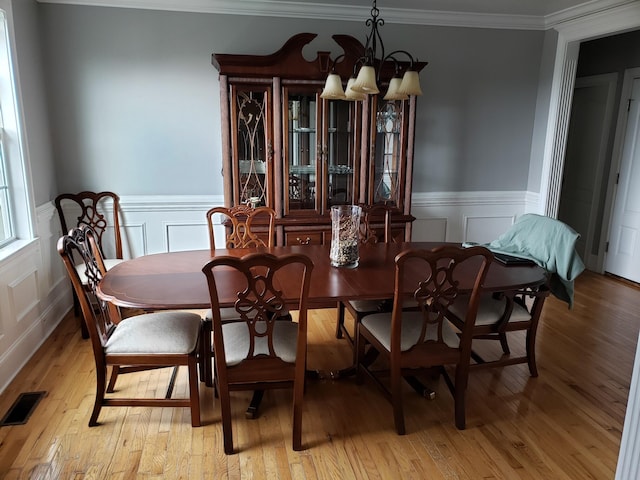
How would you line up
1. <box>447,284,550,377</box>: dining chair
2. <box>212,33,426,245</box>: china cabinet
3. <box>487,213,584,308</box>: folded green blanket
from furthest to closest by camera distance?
1. <box>212,33,426,245</box>: china cabinet
2. <box>487,213,584,308</box>: folded green blanket
3. <box>447,284,550,377</box>: dining chair

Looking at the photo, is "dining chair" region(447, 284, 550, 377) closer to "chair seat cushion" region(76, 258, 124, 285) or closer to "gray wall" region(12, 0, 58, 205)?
"chair seat cushion" region(76, 258, 124, 285)

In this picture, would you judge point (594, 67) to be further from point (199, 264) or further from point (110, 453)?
point (110, 453)

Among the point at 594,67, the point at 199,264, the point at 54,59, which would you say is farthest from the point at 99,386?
the point at 594,67

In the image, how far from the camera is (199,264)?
8.41ft

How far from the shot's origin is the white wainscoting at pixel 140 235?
9.07 ft

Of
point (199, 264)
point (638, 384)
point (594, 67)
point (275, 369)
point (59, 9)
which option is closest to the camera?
point (638, 384)

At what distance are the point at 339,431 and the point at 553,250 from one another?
5.42ft

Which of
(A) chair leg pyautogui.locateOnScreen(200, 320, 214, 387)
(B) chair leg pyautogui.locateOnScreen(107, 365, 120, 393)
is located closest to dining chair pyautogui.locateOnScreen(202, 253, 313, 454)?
(A) chair leg pyautogui.locateOnScreen(200, 320, 214, 387)

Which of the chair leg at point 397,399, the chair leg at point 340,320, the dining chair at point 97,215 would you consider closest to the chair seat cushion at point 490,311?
the chair leg at point 397,399

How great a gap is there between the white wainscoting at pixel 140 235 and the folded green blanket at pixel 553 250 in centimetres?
149

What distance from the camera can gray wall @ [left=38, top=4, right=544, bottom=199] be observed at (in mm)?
3645

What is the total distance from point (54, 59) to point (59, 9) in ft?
1.22

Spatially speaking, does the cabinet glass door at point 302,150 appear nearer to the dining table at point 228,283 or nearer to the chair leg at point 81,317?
the dining table at point 228,283

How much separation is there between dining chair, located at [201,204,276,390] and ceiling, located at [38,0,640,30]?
1714 millimetres
